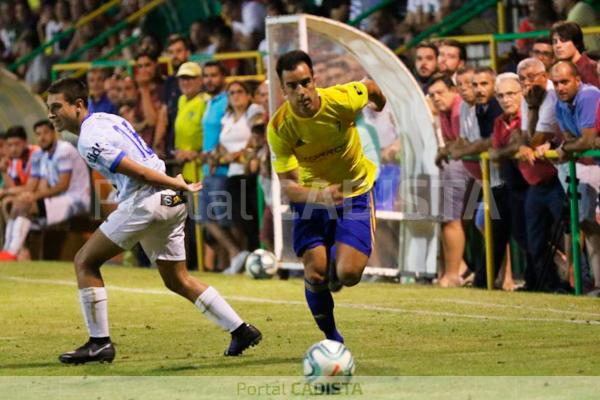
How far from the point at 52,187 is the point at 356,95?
409 inches

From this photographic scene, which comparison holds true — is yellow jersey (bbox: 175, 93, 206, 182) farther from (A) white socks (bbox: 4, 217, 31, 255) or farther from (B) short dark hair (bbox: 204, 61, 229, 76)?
(A) white socks (bbox: 4, 217, 31, 255)

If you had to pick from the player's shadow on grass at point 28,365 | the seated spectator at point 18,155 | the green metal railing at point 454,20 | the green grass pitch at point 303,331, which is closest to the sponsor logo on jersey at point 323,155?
the green grass pitch at point 303,331

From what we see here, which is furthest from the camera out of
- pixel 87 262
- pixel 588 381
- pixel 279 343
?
pixel 279 343

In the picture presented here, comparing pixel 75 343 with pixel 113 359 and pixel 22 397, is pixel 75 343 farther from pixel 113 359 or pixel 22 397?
pixel 22 397

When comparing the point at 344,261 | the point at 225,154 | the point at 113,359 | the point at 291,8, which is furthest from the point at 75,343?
the point at 291,8

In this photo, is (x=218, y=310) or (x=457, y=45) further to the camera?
(x=457, y=45)

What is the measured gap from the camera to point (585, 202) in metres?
13.3

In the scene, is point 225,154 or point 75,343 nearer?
point 75,343

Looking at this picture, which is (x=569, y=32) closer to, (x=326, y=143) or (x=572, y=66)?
(x=572, y=66)

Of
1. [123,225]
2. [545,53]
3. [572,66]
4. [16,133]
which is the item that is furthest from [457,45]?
[16,133]

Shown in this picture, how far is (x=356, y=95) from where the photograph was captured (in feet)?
32.3

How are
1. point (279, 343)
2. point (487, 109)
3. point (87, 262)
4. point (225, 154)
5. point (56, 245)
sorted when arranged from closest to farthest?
point (87, 262) < point (279, 343) < point (487, 109) < point (225, 154) < point (56, 245)

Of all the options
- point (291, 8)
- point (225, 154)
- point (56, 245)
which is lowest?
point (56, 245)

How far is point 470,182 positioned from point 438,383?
6.67 m
